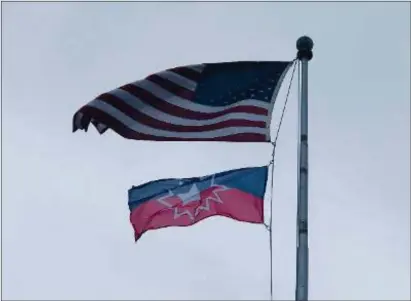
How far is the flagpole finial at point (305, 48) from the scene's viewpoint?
15.8 metres

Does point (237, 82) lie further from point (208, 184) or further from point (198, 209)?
point (198, 209)

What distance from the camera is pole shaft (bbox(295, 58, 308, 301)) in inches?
536

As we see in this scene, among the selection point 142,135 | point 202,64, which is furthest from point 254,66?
point 142,135

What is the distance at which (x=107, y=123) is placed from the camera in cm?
1631

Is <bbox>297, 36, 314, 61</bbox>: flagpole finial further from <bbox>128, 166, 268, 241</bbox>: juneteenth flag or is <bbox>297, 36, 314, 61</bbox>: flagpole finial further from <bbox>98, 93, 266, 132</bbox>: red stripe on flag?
<bbox>128, 166, 268, 241</bbox>: juneteenth flag

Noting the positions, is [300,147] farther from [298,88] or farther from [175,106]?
[175,106]

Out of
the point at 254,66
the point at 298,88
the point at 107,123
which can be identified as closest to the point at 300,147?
the point at 298,88

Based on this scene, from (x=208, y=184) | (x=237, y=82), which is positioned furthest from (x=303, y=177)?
(x=237, y=82)

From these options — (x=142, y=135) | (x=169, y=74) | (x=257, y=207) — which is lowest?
(x=257, y=207)

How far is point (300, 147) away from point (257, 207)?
1.43m

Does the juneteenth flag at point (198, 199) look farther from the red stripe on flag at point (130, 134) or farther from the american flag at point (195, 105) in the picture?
the american flag at point (195, 105)

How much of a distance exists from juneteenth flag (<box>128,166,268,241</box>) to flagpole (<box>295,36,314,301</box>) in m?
1.13

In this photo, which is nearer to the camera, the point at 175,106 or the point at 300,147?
the point at 300,147

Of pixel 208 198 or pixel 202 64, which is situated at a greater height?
pixel 202 64
